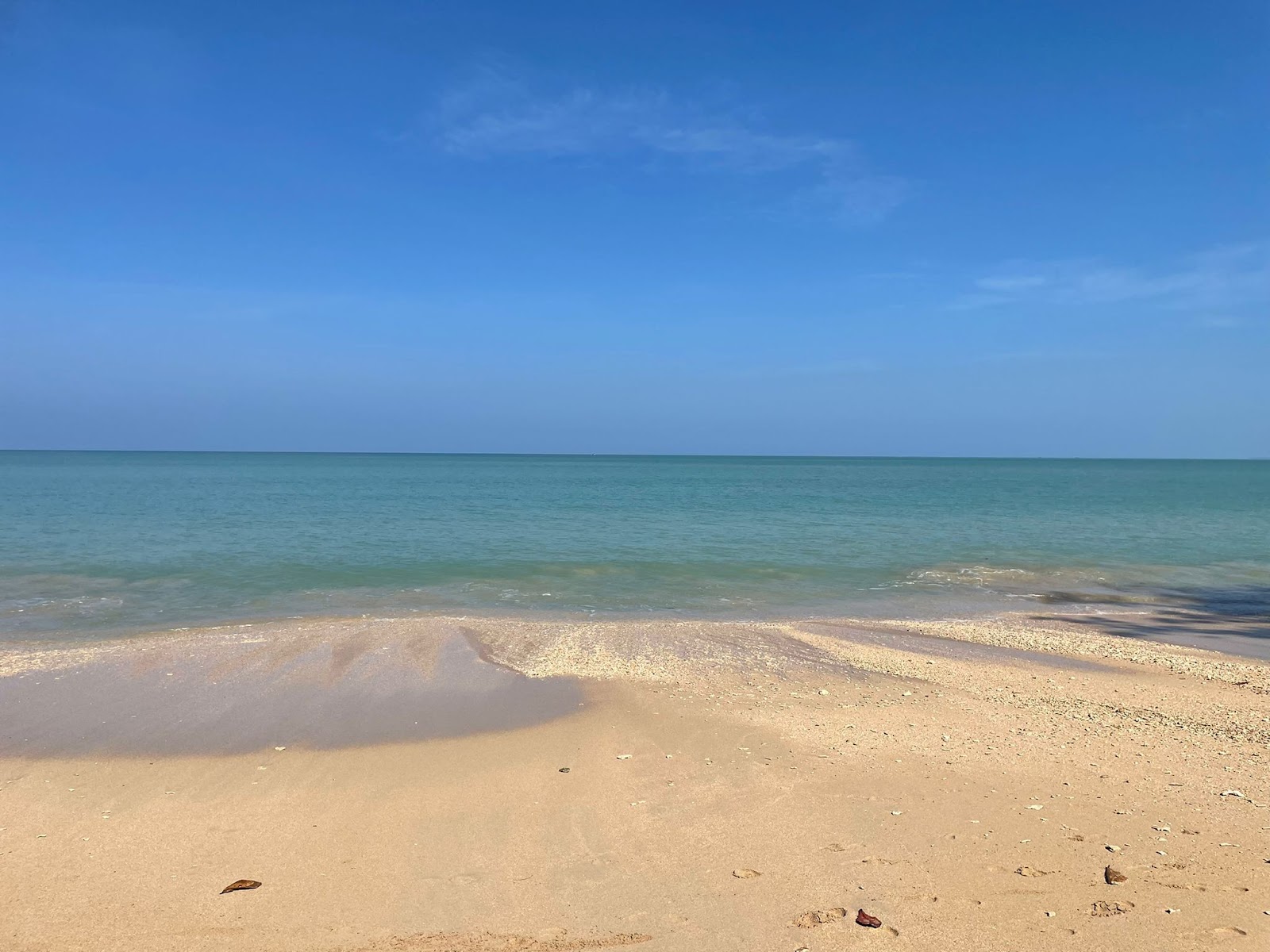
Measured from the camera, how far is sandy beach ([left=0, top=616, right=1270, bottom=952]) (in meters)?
4.82

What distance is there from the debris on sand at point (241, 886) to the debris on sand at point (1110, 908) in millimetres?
5386

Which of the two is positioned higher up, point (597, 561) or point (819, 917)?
point (819, 917)

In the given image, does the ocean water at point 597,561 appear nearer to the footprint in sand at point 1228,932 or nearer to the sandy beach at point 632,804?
the sandy beach at point 632,804

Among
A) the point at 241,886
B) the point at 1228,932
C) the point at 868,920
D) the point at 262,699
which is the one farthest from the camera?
the point at 262,699

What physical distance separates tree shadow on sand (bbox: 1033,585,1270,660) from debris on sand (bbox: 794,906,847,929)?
11.7m

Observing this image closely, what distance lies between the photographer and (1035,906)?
491cm

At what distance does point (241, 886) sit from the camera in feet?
17.0

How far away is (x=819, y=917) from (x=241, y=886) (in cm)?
380

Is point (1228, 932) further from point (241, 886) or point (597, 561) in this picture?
point (597, 561)

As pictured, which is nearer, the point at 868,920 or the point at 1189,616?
the point at 868,920

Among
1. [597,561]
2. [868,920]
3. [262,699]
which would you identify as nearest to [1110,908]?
[868,920]

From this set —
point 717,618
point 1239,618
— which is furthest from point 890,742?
point 1239,618

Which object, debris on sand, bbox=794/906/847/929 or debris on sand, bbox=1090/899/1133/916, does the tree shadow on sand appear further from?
debris on sand, bbox=794/906/847/929

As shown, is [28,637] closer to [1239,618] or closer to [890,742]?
[890,742]
